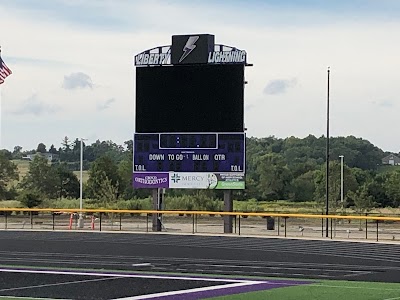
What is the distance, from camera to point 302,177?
102 metres

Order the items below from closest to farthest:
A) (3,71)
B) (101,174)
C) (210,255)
A: (210,255), (3,71), (101,174)

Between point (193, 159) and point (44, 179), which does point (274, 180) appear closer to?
point (44, 179)

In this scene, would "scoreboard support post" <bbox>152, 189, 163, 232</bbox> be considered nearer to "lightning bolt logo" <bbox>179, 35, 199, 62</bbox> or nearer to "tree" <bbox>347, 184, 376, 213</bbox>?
"lightning bolt logo" <bbox>179, 35, 199, 62</bbox>

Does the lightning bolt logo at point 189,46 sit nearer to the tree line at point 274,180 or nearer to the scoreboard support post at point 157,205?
the scoreboard support post at point 157,205

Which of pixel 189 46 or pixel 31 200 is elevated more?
pixel 189 46

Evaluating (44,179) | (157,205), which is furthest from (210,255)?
(44,179)

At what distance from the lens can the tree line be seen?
2766 inches

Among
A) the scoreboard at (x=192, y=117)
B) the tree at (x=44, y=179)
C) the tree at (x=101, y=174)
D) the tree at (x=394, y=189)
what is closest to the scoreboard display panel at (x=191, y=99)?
the scoreboard at (x=192, y=117)

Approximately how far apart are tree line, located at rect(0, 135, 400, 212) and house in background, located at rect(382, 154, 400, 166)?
4.18 meters

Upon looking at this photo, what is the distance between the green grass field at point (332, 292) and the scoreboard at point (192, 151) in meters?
18.3

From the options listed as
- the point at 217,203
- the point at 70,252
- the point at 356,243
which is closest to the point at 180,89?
the point at 356,243

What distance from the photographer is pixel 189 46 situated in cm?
3681

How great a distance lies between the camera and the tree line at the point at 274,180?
70.2 m

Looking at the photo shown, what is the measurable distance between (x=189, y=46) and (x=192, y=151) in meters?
4.43
